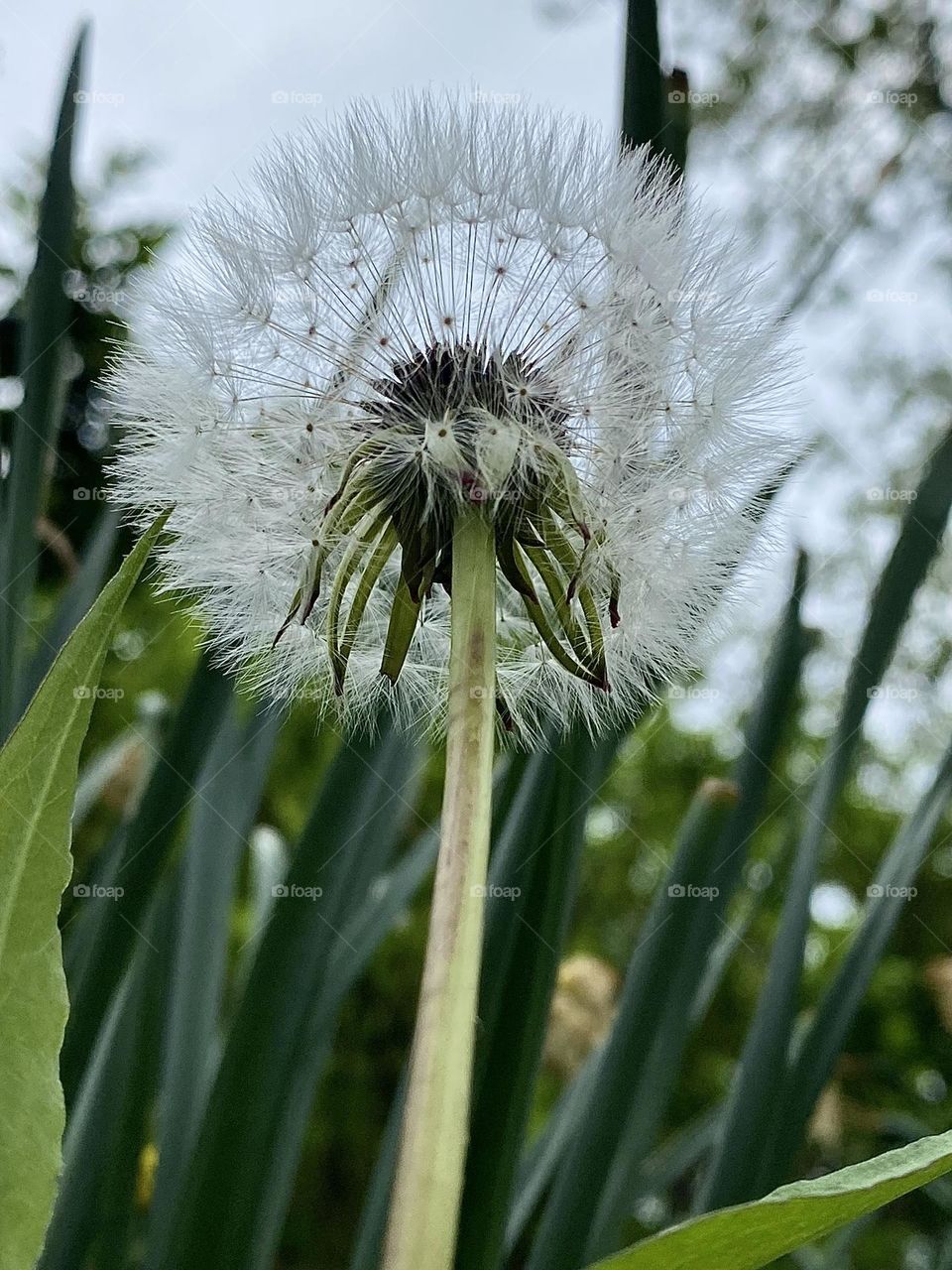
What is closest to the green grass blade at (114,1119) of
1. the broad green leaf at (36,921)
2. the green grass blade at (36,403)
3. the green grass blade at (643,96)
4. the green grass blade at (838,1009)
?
the green grass blade at (36,403)

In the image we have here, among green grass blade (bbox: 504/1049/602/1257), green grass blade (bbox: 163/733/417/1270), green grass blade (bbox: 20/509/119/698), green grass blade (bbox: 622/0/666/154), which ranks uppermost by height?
green grass blade (bbox: 622/0/666/154)

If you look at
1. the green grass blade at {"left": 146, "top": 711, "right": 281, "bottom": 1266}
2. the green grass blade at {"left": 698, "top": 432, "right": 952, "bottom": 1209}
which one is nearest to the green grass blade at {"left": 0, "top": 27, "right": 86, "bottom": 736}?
the green grass blade at {"left": 146, "top": 711, "right": 281, "bottom": 1266}

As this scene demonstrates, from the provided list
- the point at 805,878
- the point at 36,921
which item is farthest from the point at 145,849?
the point at 805,878

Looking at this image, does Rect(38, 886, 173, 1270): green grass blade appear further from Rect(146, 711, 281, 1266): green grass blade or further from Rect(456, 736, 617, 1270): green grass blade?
Rect(456, 736, 617, 1270): green grass blade

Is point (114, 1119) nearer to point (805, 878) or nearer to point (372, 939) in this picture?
point (372, 939)

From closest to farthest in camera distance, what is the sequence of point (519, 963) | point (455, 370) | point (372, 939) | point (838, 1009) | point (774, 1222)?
point (774, 1222) → point (455, 370) → point (519, 963) → point (838, 1009) → point (372, 939)

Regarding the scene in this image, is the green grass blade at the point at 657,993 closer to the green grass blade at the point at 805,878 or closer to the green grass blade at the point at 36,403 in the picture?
the green grass blade at the point at 805,878
